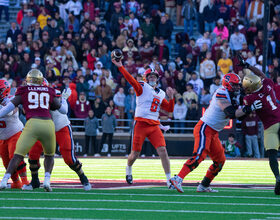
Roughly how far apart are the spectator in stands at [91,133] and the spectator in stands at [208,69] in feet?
12.6

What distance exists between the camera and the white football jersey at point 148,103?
11.5 m

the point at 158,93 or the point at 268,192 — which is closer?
the point at 268,192

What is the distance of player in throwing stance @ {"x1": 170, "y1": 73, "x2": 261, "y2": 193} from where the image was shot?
10.3m

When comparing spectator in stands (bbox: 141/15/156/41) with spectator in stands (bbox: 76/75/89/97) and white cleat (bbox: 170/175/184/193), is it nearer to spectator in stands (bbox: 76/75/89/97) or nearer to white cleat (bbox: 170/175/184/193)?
spectator in stands (bbox: 76/75/89/97)

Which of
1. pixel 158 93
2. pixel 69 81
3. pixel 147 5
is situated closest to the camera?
pixel 158 93

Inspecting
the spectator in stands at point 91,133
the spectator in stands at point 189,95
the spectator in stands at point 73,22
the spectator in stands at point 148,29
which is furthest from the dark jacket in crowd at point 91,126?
the spectator in stands at point 73,22

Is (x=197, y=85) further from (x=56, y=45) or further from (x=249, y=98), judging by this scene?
(x=249, y=98)

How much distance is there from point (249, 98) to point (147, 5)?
1701cm

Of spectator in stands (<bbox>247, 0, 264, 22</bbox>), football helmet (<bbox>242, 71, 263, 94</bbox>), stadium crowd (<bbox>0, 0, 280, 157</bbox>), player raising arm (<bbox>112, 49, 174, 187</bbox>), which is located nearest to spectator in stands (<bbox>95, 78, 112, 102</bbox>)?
stadium crowd (<bbox>0, 0, 280, 157</bbox>)

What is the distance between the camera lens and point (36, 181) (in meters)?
10.6

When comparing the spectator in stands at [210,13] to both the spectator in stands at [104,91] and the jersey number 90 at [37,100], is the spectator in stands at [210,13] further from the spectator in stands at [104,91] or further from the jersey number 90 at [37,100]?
the jersey number 90 at [37,100]

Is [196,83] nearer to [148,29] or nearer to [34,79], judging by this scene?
[148,29]

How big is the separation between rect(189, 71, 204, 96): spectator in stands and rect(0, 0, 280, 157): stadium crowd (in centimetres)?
3

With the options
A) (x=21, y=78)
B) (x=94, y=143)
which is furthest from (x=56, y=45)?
(x=94, y=143)
